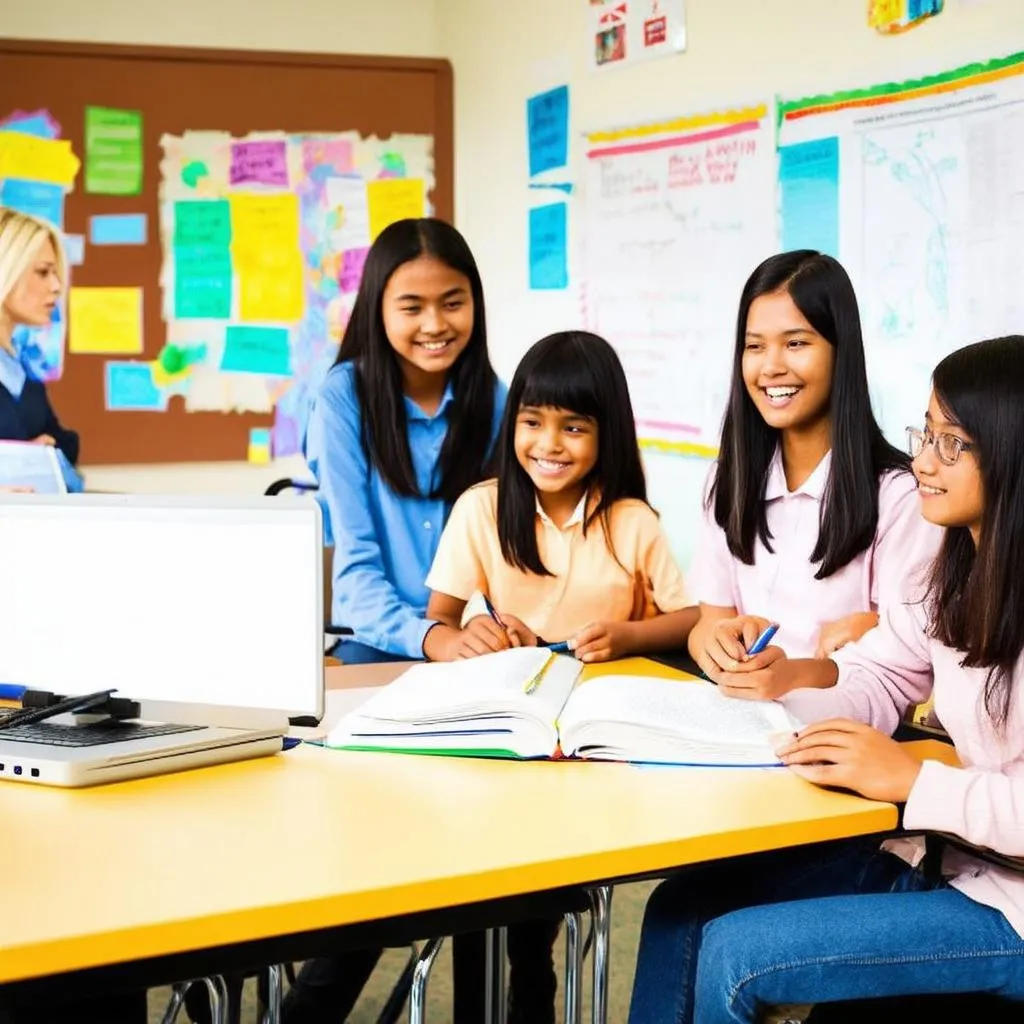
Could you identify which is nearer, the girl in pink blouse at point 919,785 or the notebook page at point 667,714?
the girl in pink blouse at point 919,785

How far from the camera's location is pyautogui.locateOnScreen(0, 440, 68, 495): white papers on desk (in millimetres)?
2699

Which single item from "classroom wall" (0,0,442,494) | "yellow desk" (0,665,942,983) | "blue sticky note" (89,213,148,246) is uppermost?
"classroom wall" (0,0,442,494)

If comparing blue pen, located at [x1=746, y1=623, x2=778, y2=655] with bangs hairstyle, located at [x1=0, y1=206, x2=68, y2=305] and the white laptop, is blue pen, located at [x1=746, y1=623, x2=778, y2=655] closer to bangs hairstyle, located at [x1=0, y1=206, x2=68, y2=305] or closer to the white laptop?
A: the white laptop

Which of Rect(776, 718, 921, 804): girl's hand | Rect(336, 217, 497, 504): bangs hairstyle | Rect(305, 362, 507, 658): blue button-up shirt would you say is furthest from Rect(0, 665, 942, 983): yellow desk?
Rect(336, 217, 497, 504): bangs hairstyle

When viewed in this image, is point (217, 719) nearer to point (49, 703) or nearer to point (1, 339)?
point (49, 703)

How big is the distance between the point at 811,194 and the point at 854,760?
2019 mm

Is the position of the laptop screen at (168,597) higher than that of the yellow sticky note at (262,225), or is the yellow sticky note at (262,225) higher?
the yellow sticky note at (262,225)

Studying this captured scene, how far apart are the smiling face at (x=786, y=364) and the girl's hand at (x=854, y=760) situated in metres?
0.62

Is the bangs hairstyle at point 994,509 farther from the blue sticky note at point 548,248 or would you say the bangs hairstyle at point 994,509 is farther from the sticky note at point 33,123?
the sticky note at point 33,123

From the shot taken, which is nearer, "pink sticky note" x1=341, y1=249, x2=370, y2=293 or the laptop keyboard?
the laptop keyboard

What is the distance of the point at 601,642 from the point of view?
80.8 inches

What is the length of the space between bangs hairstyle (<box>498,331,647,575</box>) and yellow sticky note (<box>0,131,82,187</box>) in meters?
2.66

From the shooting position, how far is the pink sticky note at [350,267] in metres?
4.68

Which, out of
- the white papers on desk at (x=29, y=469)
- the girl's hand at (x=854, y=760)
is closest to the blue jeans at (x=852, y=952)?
the girl's hand at (x=854, y=760)
